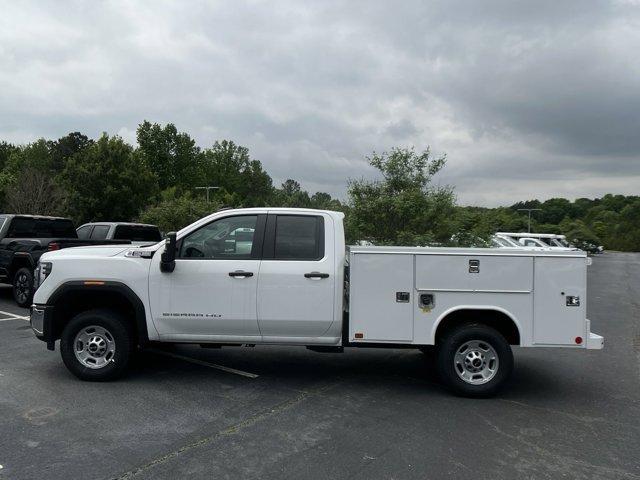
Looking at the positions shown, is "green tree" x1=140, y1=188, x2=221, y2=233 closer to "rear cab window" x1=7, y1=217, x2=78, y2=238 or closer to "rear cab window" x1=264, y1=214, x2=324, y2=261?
"rear cab window" x1=7, y1=217, x2=78, y2=238

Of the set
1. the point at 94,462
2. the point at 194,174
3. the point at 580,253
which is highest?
the point at 194,174

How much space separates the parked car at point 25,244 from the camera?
1099 centimetres

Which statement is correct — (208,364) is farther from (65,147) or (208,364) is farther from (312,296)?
(65,147)

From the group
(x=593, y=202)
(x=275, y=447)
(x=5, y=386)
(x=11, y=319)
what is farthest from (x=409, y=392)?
(x=593, y=202)

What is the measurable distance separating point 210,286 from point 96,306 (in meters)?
1.51

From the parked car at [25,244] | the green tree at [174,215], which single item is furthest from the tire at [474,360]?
the green tree at [174,215]

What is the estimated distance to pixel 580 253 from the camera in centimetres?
566

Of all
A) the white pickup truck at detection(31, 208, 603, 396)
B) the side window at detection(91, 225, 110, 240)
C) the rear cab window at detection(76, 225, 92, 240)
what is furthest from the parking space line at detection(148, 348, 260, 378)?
the rear cab window at detection(76, 225, 92, 240)

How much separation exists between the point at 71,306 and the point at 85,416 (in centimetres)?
169

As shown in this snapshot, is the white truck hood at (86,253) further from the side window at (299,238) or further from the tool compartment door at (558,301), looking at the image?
the tool compartment door at (558,301)

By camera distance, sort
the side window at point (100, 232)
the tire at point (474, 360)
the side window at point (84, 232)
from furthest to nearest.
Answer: the side window at point (84, 232)
the side window at point (100, 232)
the tire at point (474, 360)

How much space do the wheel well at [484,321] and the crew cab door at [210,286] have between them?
2.04 m

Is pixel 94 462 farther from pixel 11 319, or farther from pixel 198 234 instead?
pixel 11 319

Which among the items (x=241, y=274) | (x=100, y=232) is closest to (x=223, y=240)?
(x=241, y=274)
